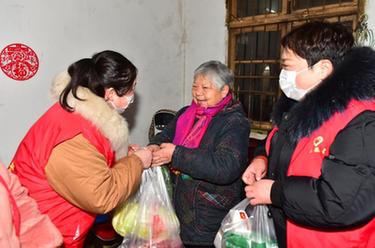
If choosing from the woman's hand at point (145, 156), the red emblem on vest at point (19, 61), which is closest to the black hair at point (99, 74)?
the woman's hand at point (145, 156)

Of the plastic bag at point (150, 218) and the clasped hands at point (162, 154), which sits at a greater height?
the clasped hands at point (162, 154)

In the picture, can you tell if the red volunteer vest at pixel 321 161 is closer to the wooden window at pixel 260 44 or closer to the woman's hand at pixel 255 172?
the woman's hand at pixel 255 172

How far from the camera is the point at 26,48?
269 cm

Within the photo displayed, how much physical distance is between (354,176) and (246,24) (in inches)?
90.9

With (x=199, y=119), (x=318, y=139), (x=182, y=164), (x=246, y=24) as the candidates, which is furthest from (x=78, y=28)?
(x=318, y=139)

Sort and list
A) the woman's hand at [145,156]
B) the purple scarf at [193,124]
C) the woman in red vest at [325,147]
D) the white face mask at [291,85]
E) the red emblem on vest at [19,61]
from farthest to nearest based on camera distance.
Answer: the red emblem on vest at [19,61], the purple scarf at [193,124], the woman's hand at [145,156], the white face mask at [291,85], the woman in red vest at [325,147]

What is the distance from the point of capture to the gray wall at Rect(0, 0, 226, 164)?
269 cm

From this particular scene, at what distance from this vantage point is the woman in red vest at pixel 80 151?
3.74 feet

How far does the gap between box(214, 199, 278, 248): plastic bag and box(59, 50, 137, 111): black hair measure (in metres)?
0.77

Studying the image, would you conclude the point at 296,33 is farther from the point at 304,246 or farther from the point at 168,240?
the point at 168,240

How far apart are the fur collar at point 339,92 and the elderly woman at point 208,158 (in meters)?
0.52

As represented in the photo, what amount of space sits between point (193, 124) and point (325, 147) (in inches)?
36.6

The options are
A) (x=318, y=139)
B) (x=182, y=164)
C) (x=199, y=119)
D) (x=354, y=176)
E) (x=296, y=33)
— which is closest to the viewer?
(x=354, y=176)

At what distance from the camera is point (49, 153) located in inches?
45.0
